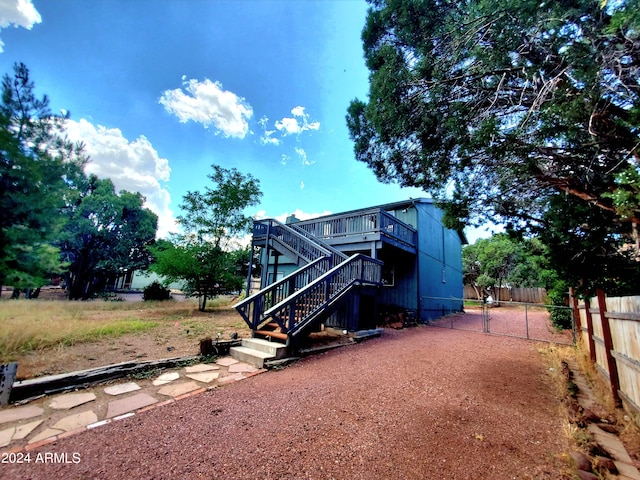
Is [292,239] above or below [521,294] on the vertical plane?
above

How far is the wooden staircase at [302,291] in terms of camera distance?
17.4ft

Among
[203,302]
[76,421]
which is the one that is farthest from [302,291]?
[203,302]

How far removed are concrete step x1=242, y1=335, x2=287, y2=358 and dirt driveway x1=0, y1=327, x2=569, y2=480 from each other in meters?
0.56

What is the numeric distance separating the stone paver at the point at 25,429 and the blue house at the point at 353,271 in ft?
9.66

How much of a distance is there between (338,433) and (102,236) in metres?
22.4

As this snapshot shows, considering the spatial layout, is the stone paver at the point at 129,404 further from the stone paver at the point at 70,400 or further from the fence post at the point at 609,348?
the fence post at the point at 609,348

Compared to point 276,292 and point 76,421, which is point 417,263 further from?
point 76,421

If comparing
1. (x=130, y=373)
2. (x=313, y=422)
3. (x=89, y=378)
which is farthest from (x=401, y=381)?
(x=89, y=378)

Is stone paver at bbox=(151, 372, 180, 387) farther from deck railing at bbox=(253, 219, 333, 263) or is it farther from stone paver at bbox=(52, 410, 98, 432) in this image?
deck railing at bbox=(253, 219, 333, 263)

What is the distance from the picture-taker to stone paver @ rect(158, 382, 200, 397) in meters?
3.45

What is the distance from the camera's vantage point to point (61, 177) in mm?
3115

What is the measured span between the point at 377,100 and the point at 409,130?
35.7 inches

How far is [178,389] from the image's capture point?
3.59 m

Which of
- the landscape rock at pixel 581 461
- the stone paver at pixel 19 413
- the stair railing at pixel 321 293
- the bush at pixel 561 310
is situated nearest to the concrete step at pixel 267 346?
the stair railing at pixel 321 293
